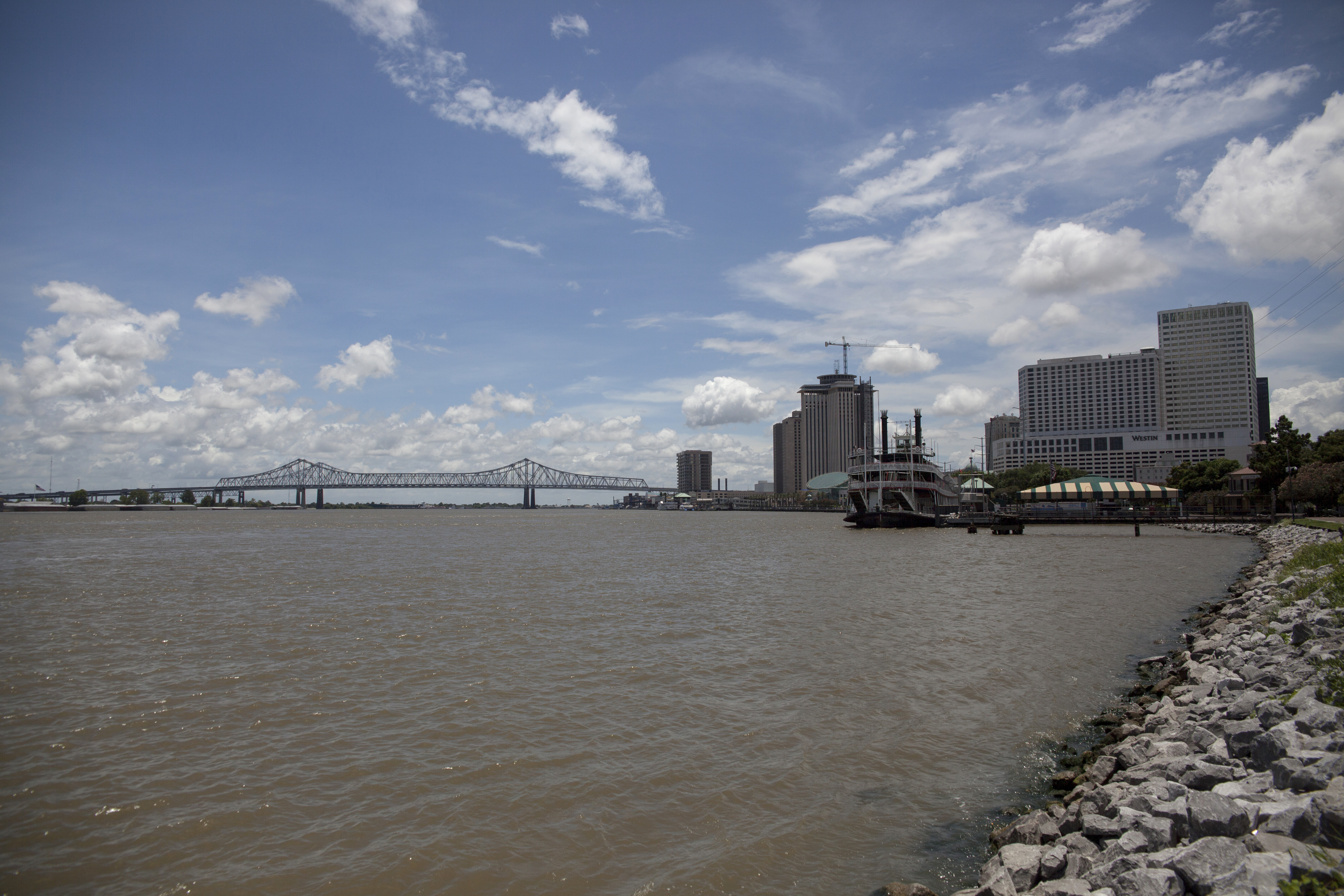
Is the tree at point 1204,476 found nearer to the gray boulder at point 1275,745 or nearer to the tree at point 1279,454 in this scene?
the tree at point 1279,454

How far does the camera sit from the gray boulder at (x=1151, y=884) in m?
4.47

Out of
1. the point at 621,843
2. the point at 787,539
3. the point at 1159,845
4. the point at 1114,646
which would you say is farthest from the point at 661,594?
the point at 787,539

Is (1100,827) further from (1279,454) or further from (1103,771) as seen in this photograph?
(1279,454)

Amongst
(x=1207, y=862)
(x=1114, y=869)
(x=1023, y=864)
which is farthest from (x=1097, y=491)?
(x=1207, y=862)

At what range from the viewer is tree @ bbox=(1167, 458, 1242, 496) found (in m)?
94.9

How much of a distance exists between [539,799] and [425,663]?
7.20m

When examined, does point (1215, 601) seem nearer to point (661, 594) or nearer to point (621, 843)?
point (661, 594)

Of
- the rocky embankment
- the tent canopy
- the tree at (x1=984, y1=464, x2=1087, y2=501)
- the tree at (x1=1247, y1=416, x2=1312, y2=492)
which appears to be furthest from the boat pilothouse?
the rocky embankment

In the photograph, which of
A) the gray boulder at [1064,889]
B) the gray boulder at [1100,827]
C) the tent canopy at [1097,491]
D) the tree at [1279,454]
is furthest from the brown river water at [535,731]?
the tent canopy at [1097,491]

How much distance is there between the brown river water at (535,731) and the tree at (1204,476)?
87415 mm

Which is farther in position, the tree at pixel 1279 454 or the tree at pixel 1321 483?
the tree at pixel 1279 454

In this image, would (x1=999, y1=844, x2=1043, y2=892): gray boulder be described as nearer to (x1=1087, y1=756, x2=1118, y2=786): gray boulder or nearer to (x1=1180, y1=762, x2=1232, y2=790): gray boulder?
(x1=1180, y1=762, x2=1232, y2=790): gray boulder

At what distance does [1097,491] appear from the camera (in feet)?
278

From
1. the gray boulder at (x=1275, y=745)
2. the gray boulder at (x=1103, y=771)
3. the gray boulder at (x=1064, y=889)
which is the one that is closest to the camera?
the gray boulder at (x=1064, y=889)
